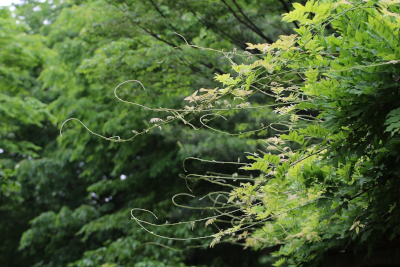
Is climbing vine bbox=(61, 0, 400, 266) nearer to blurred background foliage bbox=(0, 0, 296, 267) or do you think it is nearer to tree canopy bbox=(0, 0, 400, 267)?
tree canopy bbox=(0, 0, 400, 267)

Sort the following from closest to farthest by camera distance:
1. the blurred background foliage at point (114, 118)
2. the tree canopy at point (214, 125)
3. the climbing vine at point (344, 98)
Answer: the climbing vine at point (344, 98)
the tree canopy at point (214, 125)
the blurred background foliage at point (114, 118)

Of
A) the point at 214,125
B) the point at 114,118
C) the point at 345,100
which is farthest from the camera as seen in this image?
the point at 214,125

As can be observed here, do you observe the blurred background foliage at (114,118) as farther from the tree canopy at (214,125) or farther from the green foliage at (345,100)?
the green foliage at (345,100)

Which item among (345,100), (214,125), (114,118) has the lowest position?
(214,125)

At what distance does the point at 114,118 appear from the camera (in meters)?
9.34

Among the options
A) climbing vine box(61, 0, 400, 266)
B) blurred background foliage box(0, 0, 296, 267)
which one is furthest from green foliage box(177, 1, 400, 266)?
blurred background foliage box(0, 0, 296, 267)

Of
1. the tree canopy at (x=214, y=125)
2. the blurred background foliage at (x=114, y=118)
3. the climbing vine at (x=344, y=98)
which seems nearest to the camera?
the climbing vine at (x=344, y=98)

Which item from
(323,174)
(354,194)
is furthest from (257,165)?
(354,194)

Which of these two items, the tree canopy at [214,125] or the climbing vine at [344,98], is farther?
the tree canopy at [214,125]

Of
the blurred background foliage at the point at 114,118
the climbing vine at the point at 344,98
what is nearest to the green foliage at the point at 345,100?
the climbing vine at the point at 344,98

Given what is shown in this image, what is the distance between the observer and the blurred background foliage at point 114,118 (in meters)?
6.37

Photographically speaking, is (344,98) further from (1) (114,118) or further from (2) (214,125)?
(2) (214,125)

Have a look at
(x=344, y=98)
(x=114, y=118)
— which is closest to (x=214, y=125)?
(x=114, y=118)

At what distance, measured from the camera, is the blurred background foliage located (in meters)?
6.37
